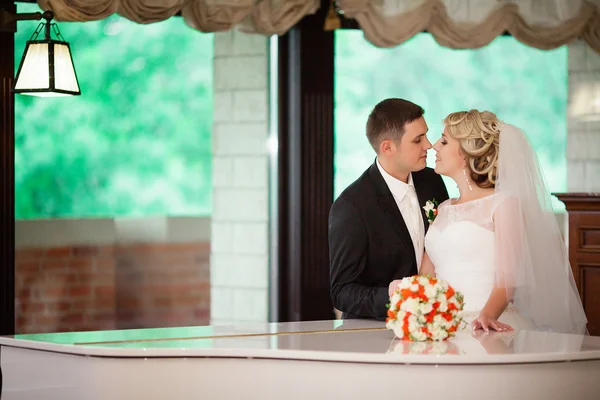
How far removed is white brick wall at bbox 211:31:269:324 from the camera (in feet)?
18.9

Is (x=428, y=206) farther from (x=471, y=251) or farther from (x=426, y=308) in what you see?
(x=426, y=308)

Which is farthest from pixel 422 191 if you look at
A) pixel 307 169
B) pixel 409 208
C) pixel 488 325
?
pixel 307 169

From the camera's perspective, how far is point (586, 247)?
16.5ft

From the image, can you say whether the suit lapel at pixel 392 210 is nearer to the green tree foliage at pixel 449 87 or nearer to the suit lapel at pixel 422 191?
the suit lapel at pixel 422 191

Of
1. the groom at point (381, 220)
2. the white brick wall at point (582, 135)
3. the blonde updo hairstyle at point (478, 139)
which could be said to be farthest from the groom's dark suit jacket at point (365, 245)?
the white brick wall at point (582, 135)

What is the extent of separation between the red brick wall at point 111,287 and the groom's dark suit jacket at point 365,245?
2.16m

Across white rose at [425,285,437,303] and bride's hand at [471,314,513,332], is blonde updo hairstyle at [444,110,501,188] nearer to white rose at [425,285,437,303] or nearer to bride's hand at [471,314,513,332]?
bride's hand at [471,314,513,332]

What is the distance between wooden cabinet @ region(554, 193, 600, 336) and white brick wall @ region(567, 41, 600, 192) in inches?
50.4

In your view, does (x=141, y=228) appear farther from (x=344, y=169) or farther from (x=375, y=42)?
(x=375, y=42)

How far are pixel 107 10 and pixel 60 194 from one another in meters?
1.21

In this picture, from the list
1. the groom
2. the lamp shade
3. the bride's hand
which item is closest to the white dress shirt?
the groom

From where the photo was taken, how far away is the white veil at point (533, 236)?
3.48 m

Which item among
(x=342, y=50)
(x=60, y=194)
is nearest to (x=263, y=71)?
(x=342, y=50)

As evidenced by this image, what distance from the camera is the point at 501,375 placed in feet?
8.87
